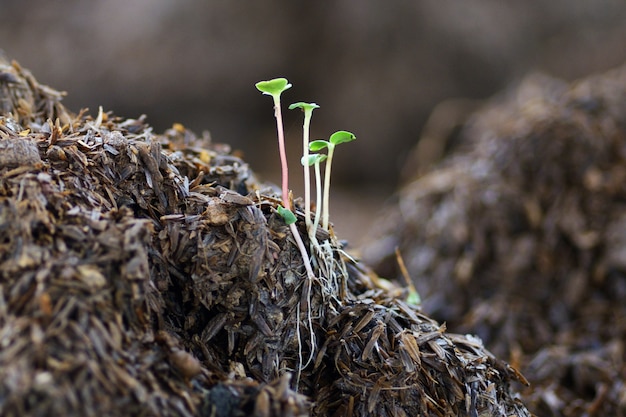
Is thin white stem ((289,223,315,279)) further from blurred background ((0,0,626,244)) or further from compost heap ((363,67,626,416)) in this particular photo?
blurred background ((0,0,626,244))

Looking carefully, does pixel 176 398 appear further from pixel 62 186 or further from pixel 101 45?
pixel 101 45

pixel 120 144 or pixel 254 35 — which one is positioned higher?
pixel 254 35

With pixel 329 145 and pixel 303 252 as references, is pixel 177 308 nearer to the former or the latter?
pixel 303 252

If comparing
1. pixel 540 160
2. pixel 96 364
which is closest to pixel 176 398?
pixel 96 364

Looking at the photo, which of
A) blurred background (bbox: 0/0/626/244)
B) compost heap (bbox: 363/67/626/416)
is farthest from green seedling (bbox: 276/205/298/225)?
blurred background (bbox: 0/0/626/244)

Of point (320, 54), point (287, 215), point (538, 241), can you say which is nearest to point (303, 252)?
point (287, 215)

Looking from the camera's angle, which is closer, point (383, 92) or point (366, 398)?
point (366, 398)
